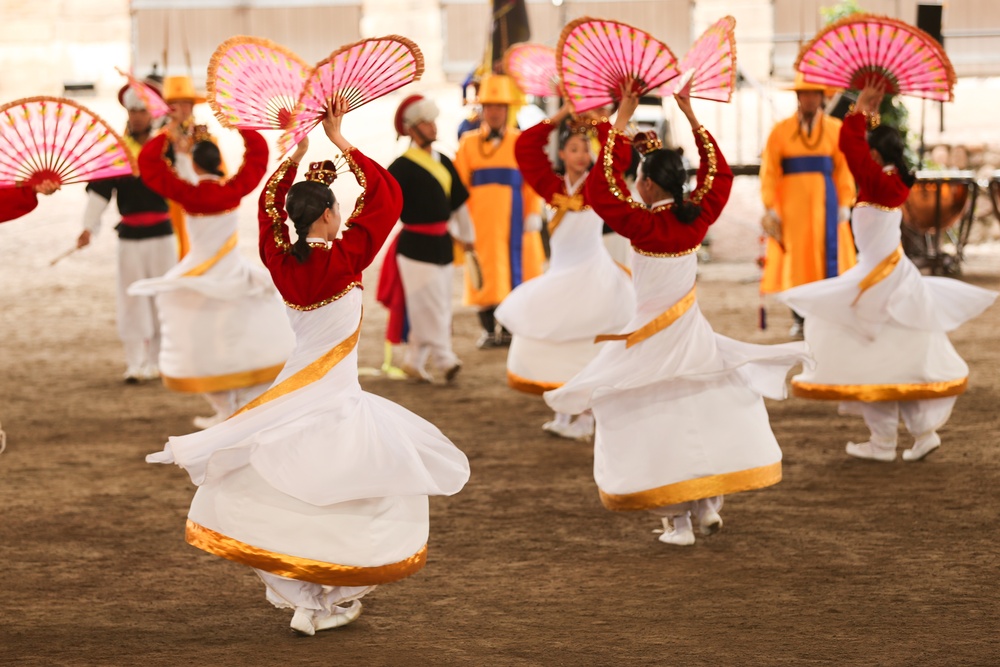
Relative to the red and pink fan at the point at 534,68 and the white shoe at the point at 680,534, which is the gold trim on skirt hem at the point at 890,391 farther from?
the red and pink fan at the point at 534,68

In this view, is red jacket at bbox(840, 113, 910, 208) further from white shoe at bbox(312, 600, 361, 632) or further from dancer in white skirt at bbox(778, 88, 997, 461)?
white shoe at bbox(312, 600, 361, 632)

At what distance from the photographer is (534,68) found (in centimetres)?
693

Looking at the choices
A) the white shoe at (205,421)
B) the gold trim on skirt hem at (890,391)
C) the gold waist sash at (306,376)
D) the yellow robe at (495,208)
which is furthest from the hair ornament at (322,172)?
the yellow robe at (495,208)

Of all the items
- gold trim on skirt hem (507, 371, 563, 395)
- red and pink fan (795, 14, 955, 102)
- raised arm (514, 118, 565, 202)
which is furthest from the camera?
gold trim on skirt hem (507, 371, 563, 395)

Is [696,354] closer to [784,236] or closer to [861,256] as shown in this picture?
[861,256]

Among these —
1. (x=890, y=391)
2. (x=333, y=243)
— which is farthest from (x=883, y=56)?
(x=333, y=243)

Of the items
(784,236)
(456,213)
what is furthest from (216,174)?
(784,236)

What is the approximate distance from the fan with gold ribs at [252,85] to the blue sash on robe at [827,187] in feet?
15.9

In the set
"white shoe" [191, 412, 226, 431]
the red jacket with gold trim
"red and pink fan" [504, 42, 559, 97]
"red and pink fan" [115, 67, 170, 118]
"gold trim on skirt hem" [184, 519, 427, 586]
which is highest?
"red and pink fan" [504, 42, 559, 97]

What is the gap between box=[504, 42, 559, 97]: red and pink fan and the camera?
22.5 ft

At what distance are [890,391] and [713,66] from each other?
180 centimetres

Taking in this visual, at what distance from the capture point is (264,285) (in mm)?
6426

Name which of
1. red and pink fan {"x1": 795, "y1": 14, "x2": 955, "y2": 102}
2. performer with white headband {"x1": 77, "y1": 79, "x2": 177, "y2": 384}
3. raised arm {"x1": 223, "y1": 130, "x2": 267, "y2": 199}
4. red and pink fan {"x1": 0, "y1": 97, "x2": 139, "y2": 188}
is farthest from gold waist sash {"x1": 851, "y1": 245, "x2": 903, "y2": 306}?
performer with white headband {"x1": 77, "y1": 79, "x2": 177, "y2": 384}

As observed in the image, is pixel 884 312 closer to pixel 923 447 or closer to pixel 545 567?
pixel 923 447
